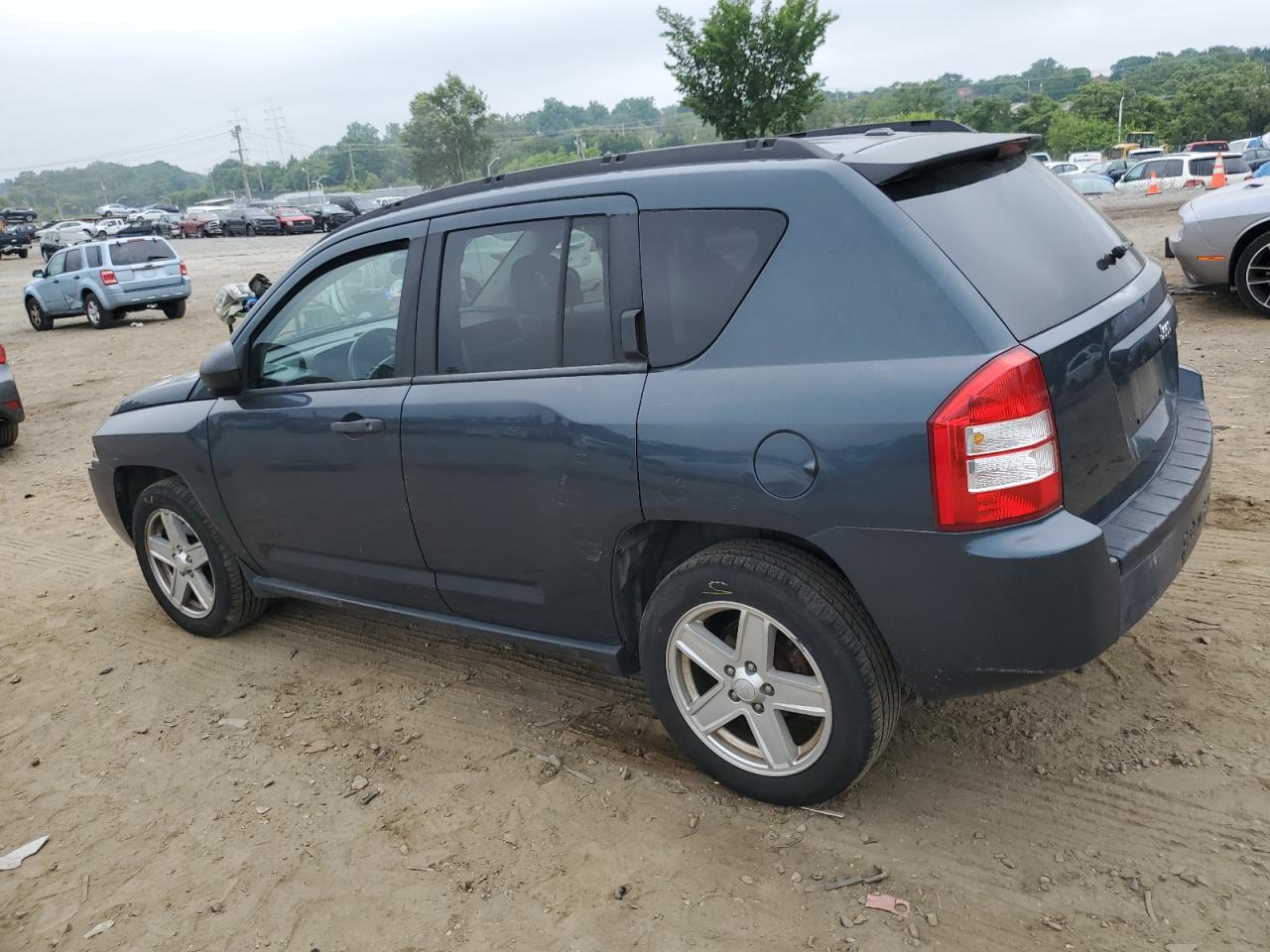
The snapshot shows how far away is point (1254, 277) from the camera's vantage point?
916cm

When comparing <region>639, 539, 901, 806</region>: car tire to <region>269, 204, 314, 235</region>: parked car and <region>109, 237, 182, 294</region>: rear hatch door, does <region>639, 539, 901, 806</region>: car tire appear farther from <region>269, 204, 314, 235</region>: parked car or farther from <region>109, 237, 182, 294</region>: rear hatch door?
<region>269, 204, 314, 235</region>: parked car

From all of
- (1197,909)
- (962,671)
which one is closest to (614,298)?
(962,671)

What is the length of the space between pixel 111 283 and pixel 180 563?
16427 mm

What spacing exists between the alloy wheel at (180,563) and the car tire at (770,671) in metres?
2.52

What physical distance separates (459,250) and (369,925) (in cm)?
210

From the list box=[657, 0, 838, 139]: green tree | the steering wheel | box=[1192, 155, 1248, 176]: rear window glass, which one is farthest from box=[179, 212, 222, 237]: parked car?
the steering wheel

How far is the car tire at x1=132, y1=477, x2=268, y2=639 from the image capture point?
14.9 feet

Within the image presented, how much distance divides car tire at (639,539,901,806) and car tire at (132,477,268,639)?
2312 mm

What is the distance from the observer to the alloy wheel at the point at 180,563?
15.4 feet

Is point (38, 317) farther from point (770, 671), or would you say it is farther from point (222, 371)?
point (770, 671)

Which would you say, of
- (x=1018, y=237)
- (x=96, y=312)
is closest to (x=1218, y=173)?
(x=96, y=312)

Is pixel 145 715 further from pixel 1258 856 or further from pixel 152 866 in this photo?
pixel 1258 856

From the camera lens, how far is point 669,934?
2.65m

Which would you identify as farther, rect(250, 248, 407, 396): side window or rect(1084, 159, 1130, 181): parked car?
rect(1084, 159, 1130, 181): parked car
